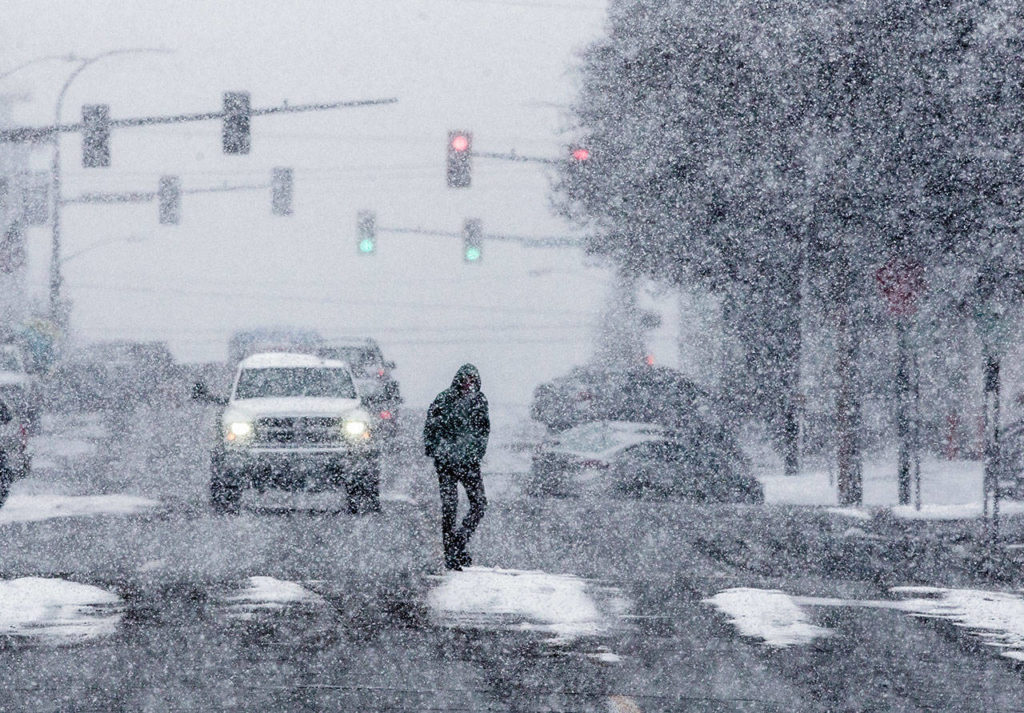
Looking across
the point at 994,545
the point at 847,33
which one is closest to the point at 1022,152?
the point at 847,33

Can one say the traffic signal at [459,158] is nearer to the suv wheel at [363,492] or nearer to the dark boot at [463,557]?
the suv wheel at [363,492]

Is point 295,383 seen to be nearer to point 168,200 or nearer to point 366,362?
point 366,362

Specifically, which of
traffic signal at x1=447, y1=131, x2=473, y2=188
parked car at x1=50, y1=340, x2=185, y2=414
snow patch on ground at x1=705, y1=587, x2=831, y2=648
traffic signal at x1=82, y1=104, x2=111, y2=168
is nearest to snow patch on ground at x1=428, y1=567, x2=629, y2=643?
snow patch on ground at x1=705, y1=587, x2=831, y2=648

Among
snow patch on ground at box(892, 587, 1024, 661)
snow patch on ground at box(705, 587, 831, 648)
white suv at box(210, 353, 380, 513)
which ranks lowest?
snow patch on ground at box(892, 587, 1024, 661)

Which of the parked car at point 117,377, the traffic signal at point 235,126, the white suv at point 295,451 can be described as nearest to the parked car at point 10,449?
the white suv at point 295,451

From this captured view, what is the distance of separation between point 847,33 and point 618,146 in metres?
9.94

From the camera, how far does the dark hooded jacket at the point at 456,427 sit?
14.9 m

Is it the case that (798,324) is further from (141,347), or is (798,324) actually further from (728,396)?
(141,347)

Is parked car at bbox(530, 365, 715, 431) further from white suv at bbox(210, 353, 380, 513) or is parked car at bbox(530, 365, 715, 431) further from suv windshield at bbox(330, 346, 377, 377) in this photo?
white suv at bbox(210, 353, 380, 513)

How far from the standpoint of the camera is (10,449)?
20781mm

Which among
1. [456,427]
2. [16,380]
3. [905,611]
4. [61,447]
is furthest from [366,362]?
[905,611]

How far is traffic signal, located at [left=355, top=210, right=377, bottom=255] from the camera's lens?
41406 millimetres

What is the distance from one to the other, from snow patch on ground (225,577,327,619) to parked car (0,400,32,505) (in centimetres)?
742

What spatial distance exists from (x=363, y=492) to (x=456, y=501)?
20.3 ft
